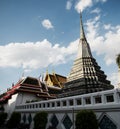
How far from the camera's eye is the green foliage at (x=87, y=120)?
402 inches

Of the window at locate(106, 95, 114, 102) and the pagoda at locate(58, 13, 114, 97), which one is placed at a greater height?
the pagoda at locate(58, 13, 114, 97)

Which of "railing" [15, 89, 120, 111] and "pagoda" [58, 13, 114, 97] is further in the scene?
"pagoda" [58, 13, 114, 97]

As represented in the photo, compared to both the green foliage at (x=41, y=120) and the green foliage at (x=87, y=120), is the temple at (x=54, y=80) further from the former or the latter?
the green foliage at (x=87, y=120)

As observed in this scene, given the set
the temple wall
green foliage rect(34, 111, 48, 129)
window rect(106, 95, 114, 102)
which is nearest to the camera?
the temple wall

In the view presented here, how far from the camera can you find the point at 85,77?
2511 cm

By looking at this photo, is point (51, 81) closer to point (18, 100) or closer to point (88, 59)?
point (18, 100)

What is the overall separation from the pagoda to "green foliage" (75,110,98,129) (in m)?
12.8

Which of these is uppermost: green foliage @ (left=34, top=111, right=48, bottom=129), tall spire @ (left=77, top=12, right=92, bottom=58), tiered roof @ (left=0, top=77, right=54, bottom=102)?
tall spire @ (left=77, top=12, right=92, bottom=58)

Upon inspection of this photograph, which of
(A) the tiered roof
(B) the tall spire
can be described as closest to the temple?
(A) the tiered roof

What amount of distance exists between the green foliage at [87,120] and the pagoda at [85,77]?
1277 cm

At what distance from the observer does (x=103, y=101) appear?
424 inches

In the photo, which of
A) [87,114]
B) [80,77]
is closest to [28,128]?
[80,77]

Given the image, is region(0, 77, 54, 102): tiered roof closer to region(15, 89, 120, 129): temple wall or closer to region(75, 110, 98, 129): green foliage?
region(15, 89, 120, 129): temple wall

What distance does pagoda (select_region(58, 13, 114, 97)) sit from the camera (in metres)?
24.0
